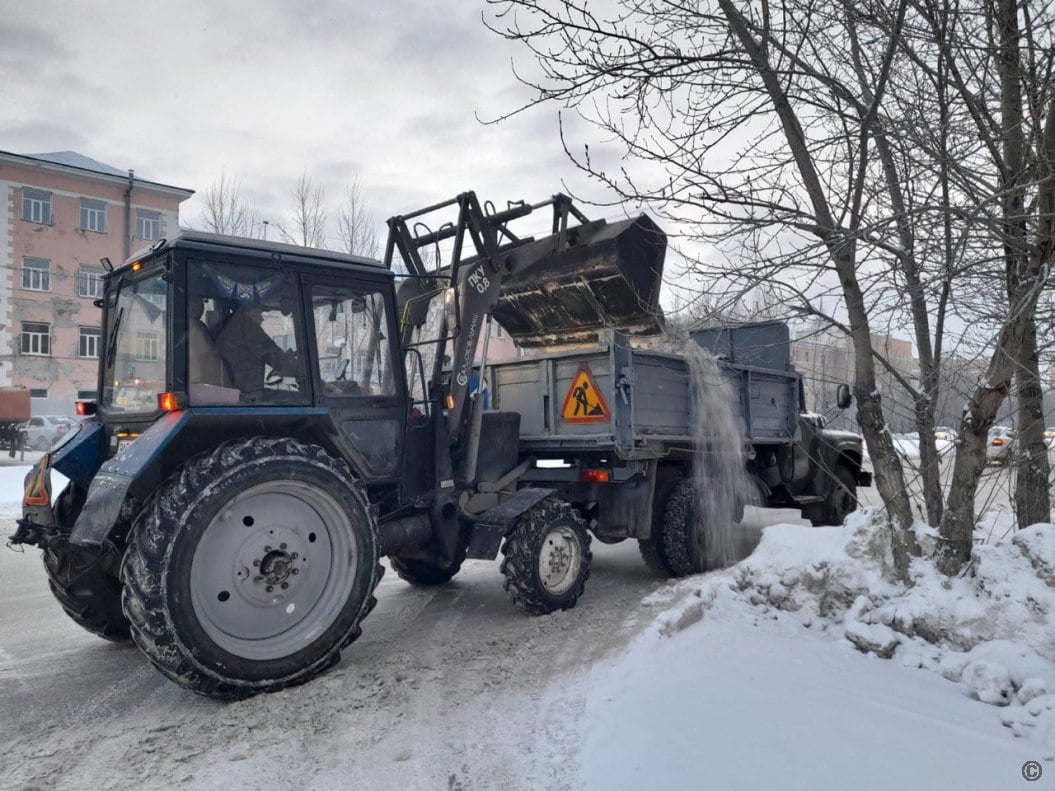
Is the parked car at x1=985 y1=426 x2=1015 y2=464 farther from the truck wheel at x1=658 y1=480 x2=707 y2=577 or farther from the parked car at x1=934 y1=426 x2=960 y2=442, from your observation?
the truck wheel at x1=658 y1=480 x2=707 y2=577

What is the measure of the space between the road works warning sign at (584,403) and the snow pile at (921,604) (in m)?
1.60

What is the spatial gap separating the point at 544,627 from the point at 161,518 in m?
2.84

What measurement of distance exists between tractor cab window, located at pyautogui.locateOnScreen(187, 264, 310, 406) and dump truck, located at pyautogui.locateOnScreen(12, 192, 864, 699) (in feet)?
0.04

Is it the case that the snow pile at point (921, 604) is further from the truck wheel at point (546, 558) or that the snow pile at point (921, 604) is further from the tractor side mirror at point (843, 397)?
the tractor side mirror at point (843, 397)

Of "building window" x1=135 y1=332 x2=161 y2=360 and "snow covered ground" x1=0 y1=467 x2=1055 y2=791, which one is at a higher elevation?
"building window" x1=135 y1=332 x2=161 y2=360

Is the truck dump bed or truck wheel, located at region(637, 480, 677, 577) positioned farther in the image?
truck wheel, located at region(637, 480, 677, 577)

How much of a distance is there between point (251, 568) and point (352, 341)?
168cm

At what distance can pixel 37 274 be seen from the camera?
32000mm

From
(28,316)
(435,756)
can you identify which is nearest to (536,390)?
(435,756)

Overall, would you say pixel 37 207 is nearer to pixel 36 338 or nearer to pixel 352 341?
pixel 36 338

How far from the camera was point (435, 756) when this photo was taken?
11.5 ft

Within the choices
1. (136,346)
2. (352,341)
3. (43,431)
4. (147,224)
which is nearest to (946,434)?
(352,341)

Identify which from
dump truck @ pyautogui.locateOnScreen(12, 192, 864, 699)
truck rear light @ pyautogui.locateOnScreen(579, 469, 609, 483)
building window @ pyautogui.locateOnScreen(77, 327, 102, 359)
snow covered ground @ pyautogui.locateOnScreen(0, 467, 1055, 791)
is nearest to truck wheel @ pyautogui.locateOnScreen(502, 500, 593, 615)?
dump truck @ pyautogui.locateOnScreen(12, 192, 864, 699)

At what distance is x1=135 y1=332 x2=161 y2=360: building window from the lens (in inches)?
187
